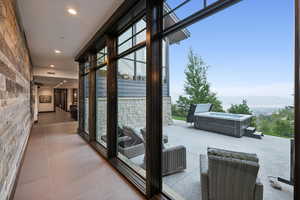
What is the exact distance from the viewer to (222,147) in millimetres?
2213

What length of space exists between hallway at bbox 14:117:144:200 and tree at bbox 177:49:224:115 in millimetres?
1614

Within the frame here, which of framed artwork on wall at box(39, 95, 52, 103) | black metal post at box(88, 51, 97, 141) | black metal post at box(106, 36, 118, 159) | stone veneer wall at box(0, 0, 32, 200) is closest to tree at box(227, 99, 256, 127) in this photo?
black metal post at box(106, 36, 118, 159)

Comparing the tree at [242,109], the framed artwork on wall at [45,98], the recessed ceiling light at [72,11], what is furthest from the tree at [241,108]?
the framed artwork on wall at [45,98]

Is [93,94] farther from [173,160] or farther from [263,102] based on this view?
[263,102]

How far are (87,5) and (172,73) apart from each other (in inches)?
75.5

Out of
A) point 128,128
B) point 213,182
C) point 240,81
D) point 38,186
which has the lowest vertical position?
point 38,186

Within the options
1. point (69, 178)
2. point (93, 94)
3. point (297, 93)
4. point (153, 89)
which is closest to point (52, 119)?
point (93, 94)

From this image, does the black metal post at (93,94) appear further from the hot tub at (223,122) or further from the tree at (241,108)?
the tree at (241,108)

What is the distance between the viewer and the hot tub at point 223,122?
1.70 metres

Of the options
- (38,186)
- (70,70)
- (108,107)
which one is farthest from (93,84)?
(70,70)

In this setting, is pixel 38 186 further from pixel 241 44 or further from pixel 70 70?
pixel 70 70

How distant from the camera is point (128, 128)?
129 inches

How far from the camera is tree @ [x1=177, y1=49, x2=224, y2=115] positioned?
1969mm

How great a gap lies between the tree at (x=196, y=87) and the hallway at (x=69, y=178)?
1.61 metres
